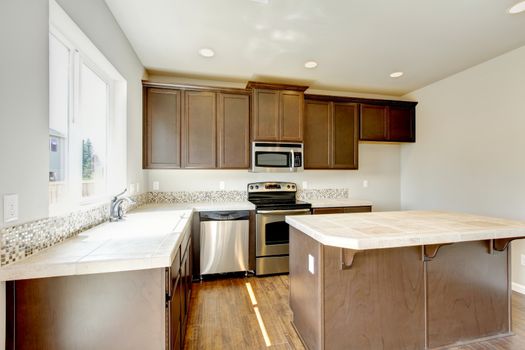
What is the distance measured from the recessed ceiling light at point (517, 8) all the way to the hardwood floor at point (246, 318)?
2683 millimetres

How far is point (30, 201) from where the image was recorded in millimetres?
1150

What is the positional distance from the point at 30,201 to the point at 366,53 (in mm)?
3201

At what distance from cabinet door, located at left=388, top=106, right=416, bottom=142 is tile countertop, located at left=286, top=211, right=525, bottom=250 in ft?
7.06

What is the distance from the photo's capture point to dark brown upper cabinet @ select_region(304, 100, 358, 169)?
3.59 metres

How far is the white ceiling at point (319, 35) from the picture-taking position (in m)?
1.97

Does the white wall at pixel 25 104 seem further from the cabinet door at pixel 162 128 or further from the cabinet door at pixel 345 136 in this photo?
the cabinet door at pixel 345 136

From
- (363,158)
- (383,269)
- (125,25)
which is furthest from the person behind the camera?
(363,158)

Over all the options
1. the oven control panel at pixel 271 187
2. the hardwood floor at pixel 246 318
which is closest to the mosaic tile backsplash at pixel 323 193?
the oven control panel at pixel 271 187

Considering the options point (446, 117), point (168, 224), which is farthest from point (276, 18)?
point (446, 117)

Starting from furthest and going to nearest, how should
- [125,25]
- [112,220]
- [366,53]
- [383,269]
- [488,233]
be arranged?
[366,53]
[125,25]
[112,220]
[383,269]
[488,233]

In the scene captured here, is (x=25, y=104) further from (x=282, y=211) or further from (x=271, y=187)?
(x=271, y=187)

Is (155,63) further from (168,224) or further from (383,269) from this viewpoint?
(383,269)

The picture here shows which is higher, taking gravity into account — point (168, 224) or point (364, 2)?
point (364, 2)

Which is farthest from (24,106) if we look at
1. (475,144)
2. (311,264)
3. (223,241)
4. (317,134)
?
(475,144)
